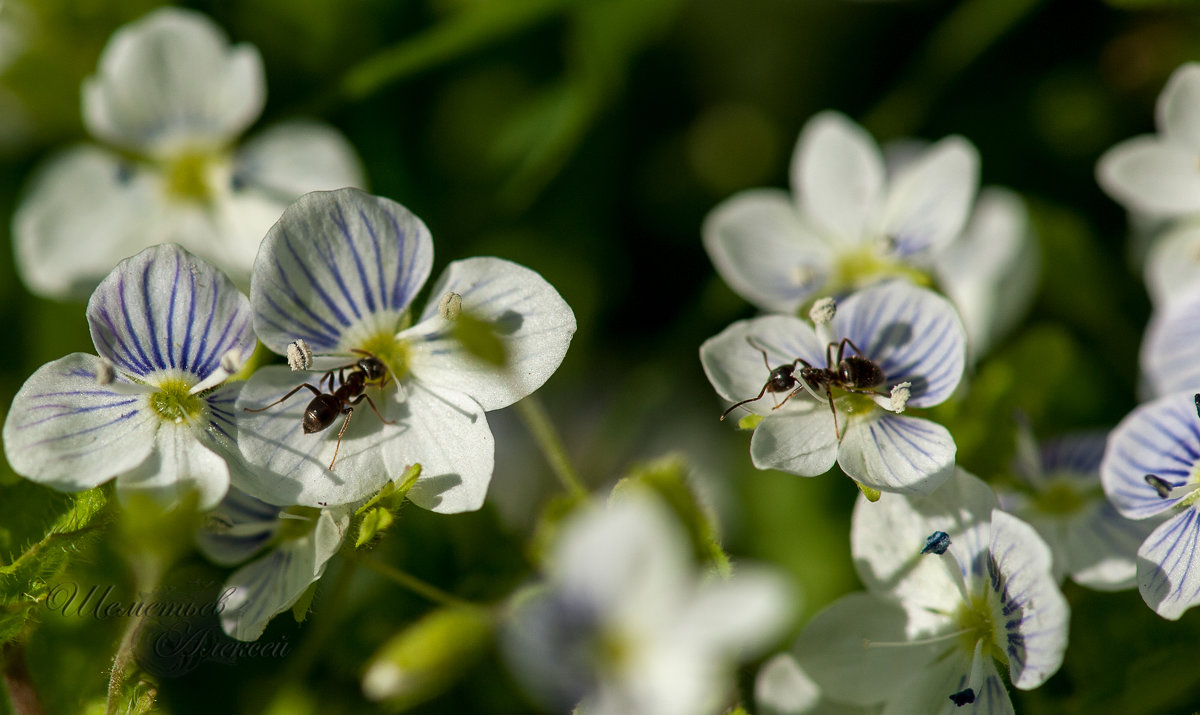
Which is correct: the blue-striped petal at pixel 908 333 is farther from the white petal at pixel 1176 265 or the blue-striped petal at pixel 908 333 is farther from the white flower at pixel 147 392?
the white flower at pixel 147 392

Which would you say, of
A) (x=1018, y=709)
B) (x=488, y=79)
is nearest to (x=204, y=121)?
(x=488, y=79)

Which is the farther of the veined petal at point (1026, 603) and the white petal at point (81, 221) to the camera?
the white petal at point (81, 221)

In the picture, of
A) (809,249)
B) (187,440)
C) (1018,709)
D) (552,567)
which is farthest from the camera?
(809,249)

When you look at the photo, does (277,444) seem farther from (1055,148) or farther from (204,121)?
(1055,148)

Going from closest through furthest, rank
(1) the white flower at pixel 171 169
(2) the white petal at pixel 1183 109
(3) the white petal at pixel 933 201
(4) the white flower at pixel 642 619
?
(4) the white flower at pixel 642 619
(2) the white petal at pixel 1183 109
(3) the white petal at pixel 933 201
(1) the white flower at pixel 171 169

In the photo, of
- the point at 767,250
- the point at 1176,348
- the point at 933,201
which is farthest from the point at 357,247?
the point at 1176,348

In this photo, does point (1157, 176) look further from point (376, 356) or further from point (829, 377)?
point (376, 356)

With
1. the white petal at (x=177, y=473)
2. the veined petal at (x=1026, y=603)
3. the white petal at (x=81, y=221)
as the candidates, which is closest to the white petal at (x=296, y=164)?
the white petal at (x=81, y=221)

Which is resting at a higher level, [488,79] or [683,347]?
[488,79]
